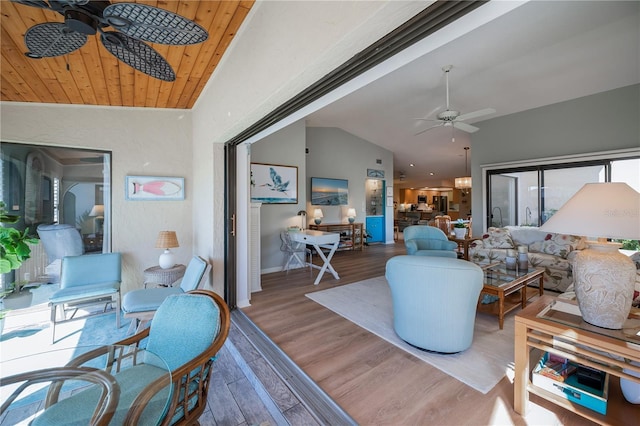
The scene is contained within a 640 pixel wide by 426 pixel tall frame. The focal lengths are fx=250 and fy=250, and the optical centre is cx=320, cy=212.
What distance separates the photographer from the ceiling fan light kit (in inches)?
49.6

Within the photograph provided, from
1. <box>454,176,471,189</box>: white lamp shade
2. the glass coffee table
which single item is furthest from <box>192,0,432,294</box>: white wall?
<box>454,176,471,189</box>: white lamp shade

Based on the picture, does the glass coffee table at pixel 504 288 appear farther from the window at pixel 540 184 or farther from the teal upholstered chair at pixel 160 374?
the window at pixel 540 184

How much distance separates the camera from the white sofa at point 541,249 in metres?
3.57

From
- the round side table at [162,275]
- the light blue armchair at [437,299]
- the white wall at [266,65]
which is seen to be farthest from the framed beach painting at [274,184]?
the light blue armchair at [437,299]

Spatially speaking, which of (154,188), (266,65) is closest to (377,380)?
(266,65)

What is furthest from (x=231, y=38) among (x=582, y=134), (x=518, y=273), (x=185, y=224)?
(x=582, y=134)

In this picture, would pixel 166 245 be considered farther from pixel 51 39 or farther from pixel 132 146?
pixel 51 39

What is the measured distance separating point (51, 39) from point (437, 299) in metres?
3.08

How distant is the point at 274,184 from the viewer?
16.6 ft

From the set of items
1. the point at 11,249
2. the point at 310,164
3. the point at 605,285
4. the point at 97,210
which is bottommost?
the point at 605,285

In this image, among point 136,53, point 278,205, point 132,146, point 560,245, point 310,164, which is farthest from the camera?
point 310,164

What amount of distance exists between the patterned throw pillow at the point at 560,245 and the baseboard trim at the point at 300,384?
4.22 metres

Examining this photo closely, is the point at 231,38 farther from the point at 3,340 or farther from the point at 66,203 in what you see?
the point at 66,203

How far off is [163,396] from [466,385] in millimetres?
1843
